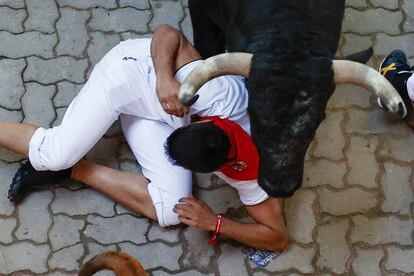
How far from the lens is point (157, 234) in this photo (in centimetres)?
330

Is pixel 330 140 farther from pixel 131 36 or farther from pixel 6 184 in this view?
pixel 6 184

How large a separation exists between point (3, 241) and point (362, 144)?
1.84 metres

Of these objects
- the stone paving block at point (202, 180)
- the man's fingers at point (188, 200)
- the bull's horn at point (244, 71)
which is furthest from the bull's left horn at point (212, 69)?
the stone paving block at point (202, 180)

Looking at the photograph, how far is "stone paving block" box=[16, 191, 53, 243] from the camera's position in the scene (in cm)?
326

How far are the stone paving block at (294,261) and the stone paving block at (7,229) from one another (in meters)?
1.14

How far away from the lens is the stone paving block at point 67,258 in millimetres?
3217

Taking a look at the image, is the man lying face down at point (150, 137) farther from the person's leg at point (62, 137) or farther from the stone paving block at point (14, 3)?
the stone paving block at point (14, 3)

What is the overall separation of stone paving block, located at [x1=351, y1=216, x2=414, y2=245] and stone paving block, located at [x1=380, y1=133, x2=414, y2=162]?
337 mm

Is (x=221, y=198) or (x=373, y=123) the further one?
(x=373, y=123)

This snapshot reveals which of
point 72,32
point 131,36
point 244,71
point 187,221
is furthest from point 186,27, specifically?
point 244,71

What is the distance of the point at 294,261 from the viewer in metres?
3.29

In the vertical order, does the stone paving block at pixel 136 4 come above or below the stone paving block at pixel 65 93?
above

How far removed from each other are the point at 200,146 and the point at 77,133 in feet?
2.41

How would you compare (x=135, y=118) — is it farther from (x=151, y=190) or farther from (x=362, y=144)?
(x=362, y=144)
